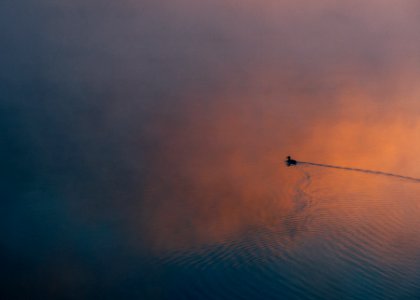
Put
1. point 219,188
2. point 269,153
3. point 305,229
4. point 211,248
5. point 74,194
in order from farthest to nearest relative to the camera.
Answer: point 269,153 < point 219,188 < point 74,194 < point 305,229 < point 211,248

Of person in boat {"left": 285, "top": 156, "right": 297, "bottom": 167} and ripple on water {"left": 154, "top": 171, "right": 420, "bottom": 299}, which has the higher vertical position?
person in boat {"left": 285, "top": 156, "right": 297, "bottom": 167}

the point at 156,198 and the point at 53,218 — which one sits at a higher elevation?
the point at 156,198

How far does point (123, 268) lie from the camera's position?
13.9 feet

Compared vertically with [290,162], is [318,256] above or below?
below

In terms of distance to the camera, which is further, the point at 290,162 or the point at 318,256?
the point at 290,162

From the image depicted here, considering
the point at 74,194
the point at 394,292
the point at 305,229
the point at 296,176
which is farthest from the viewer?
the point at 296,176

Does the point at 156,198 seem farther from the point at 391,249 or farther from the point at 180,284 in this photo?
the point at 391,249

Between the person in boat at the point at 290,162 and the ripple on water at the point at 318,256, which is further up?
the person in boat at the point at 290,162

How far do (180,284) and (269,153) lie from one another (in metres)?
3.63

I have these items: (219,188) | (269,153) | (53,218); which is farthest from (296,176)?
(53,218)

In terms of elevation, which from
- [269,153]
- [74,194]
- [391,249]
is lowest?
[391,249]

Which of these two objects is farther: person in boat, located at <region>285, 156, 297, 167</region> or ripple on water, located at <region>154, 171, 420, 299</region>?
person in boat, located at <region>285, 156, 297, 167</region>

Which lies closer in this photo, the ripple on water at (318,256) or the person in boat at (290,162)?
the ripple on water at (318,256)

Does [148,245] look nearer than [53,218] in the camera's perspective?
Yes
